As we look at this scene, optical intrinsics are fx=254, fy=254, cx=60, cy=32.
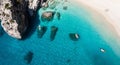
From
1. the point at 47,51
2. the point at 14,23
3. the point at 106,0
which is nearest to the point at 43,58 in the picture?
the point at 47,51

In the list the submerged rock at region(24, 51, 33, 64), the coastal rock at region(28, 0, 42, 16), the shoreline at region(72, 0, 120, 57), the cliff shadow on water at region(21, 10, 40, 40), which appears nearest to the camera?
the submerged rock at region(24, 51, 33, 64)

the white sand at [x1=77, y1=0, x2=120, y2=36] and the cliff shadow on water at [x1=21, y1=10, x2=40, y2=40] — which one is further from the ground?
the white sand at [x1=77, y1=0, x2=120, y2=36]

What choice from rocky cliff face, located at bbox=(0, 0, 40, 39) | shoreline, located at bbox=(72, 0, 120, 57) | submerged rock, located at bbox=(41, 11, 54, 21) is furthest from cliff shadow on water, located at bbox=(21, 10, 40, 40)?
shoreline, located at bbox=(72, 0, 120, 57)

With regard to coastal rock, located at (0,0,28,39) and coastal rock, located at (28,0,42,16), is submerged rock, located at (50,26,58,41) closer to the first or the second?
coastal rock, located at (0,0,28,39)

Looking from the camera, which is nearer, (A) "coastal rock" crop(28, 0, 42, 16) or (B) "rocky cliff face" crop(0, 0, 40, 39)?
(B) "rocky cliff face" crop(0, 0, 40, 39)

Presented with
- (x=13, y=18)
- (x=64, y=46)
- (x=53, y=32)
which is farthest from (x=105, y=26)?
(x=13, y=18)

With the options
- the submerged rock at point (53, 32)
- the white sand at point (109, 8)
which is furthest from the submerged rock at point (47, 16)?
the white sand at point (109, 8)

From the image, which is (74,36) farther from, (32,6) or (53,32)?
(32,6)

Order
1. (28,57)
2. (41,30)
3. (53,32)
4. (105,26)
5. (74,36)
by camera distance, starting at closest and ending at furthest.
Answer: (28,57) < (74,36) < (105,26) < (53,32) < (41,30)
